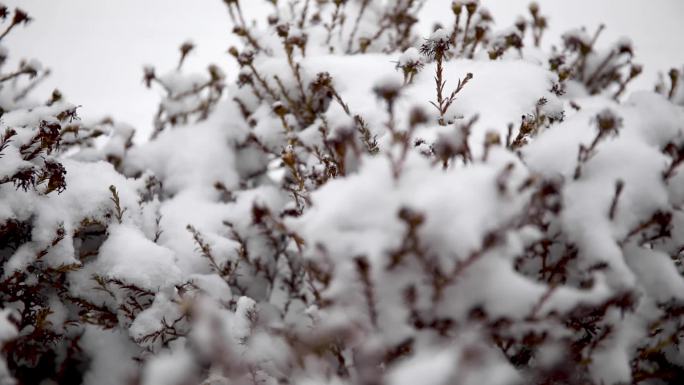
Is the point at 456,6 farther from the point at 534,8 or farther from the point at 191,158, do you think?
the point at 191,158

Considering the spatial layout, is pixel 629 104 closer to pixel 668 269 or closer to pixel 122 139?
pixel 668 269

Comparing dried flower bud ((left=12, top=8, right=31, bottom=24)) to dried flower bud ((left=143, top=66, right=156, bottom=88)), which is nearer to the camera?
dried flower bud ((left=12, top=8, right=31, bottom=24))

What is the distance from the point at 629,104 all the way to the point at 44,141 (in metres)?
2.92

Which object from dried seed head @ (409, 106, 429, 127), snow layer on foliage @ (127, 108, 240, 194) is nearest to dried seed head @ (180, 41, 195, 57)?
snow layer on foliage @ (127, 108, 240, 194)

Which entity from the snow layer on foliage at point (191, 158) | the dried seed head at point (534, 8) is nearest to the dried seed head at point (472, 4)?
the dried seed head at point (534, 8)

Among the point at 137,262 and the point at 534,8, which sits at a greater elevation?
the point at 534,8

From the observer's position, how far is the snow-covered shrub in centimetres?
116

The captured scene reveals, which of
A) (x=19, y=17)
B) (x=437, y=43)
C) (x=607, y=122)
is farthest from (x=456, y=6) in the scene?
(x=19, y=17)

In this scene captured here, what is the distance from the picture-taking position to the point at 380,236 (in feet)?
3.81

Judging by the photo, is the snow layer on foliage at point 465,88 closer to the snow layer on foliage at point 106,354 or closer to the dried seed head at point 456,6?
the dried seed head at point 456,6

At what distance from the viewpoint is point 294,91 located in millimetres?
3367

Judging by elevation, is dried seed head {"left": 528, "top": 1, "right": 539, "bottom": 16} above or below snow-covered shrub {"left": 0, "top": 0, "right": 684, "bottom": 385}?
above

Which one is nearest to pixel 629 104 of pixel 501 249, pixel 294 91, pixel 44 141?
pixel 501 249

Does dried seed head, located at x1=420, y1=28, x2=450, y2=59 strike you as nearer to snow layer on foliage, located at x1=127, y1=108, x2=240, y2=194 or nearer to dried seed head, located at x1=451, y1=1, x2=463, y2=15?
dried seed head, located at x1=451, y1=1, x2=463, y2=15
